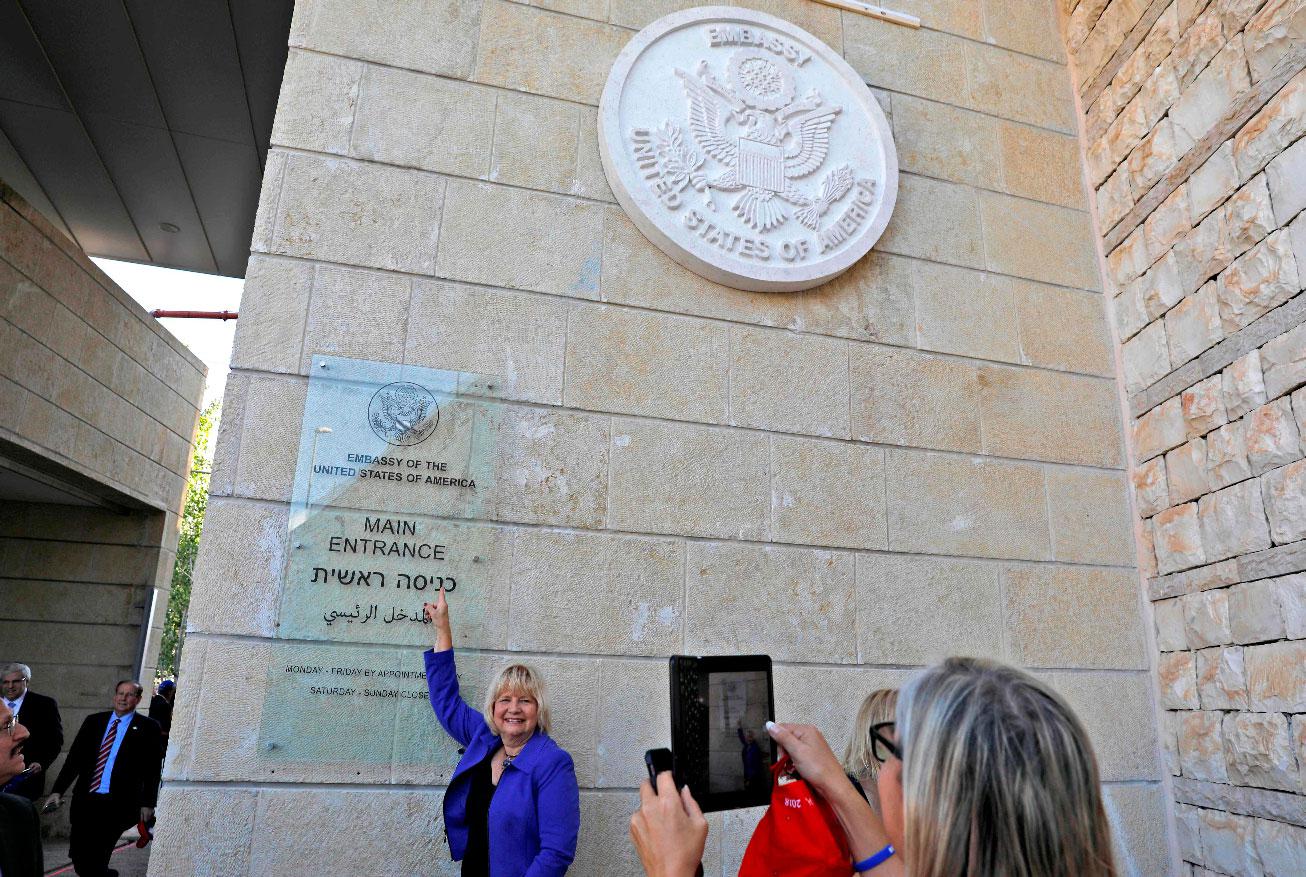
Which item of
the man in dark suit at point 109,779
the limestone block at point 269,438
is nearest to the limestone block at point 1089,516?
the limestone block at point 269,438

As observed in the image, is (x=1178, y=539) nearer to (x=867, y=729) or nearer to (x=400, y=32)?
(x=867, y=729)

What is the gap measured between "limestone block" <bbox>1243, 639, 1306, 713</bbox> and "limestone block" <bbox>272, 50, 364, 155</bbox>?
3553mm

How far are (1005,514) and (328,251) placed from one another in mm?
2676

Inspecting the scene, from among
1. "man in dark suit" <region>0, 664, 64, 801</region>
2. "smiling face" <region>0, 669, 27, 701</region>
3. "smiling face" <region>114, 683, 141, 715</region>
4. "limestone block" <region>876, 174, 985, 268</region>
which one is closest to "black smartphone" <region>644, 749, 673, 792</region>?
"limestone block" <region>876, 174, 985, 268</region>

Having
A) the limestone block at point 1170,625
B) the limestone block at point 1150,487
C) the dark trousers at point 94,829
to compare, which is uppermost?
the limestone block at point 1150,487

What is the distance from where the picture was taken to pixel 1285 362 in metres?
2.99

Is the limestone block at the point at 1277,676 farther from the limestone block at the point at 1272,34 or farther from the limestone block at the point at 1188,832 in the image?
the limestone block at the point at 1272,34

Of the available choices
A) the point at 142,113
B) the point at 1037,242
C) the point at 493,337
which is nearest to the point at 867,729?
the point at 493,337

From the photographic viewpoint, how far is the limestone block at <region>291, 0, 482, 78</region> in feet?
11.0

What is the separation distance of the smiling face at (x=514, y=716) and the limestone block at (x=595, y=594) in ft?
1.06

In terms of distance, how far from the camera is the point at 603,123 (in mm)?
3479

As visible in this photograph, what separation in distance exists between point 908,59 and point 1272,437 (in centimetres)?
220

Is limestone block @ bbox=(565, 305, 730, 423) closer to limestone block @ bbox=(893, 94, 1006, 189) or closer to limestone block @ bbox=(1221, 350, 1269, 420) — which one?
limestone block @ bbox=(893, 94, 1006, 189)

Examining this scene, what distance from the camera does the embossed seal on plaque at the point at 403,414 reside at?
301 centimetres
